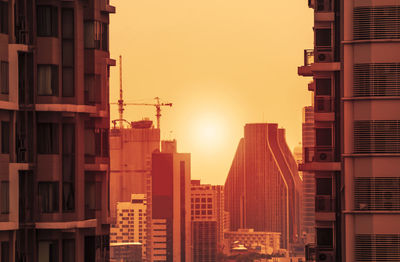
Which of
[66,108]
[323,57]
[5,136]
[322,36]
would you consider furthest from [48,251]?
[322,36]

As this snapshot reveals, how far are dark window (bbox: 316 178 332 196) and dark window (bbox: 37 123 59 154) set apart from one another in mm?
19295

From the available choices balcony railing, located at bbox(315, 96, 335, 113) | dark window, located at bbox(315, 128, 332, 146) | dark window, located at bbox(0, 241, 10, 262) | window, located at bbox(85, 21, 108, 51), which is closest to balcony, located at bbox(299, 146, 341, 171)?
dark window, located at bbox(315, 128, 332, 146)

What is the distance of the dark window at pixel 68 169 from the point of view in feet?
153

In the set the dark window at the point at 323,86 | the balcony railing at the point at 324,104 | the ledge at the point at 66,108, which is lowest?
the ledge at the point at 66,108

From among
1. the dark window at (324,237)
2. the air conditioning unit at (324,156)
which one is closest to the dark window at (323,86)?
the air conditioning unit at (324,156)

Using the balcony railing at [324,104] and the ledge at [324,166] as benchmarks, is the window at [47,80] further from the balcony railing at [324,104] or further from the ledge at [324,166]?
the balcony railing at [324,104]

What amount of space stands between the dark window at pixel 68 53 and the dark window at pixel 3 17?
2.76 m

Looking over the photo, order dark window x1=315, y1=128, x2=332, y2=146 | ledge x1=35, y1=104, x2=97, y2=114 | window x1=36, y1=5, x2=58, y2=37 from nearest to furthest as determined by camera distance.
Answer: ledge x1=35, y1=104, x2=97, y2=114, window x1=36, y1=5, x2=58, y2=37, dark window x1=315, y1=128, x2=332, y2=146

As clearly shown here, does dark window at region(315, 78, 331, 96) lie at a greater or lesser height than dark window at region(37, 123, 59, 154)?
greater

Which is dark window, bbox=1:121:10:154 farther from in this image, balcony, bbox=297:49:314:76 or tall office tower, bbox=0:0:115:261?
balcony, bbox=297:49:314:76

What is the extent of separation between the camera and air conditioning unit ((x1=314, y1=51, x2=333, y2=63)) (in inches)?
2437

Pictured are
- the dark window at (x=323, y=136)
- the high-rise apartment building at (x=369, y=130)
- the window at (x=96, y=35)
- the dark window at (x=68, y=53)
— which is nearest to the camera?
the dark window at (x=68, y=53)

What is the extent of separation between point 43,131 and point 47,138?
11.6 inches

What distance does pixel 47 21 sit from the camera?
153 feet
